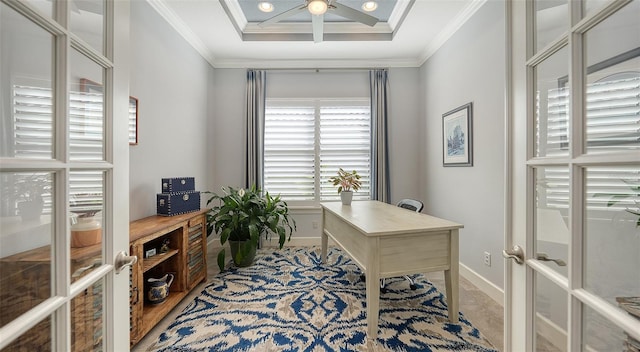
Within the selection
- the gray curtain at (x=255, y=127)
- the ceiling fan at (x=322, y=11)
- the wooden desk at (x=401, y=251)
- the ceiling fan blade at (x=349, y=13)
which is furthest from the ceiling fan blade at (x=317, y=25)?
the wooden desk at (x=401, y=251)

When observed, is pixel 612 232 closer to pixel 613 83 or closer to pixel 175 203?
pixel 613 83

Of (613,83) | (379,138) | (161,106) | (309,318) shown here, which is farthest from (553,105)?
(379,138)

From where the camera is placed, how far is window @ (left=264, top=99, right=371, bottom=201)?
3.99 meters

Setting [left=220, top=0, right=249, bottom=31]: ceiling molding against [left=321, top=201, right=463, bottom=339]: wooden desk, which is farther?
[left=220, top=0, right=249, bottom=31]: ceiling molding

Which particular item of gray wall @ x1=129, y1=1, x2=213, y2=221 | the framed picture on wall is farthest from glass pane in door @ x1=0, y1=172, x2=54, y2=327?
the framed picture on wall

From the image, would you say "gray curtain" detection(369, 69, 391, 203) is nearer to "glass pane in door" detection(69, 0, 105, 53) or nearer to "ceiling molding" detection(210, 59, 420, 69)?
"ceiling molding" detection(210, 59, 420, 69)

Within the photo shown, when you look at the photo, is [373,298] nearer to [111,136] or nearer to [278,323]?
[278,323]

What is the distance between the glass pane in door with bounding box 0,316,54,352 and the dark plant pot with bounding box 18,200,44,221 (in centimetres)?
24

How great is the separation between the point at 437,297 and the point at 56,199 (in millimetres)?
2614

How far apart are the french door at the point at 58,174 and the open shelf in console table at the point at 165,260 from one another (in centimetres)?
101

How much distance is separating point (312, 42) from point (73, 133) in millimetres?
3174

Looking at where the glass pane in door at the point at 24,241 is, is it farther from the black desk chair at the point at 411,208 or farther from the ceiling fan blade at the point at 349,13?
Result: the black desk chair at the point at 411,208

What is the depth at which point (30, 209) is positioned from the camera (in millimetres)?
615

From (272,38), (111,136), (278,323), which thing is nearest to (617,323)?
(111,136)
